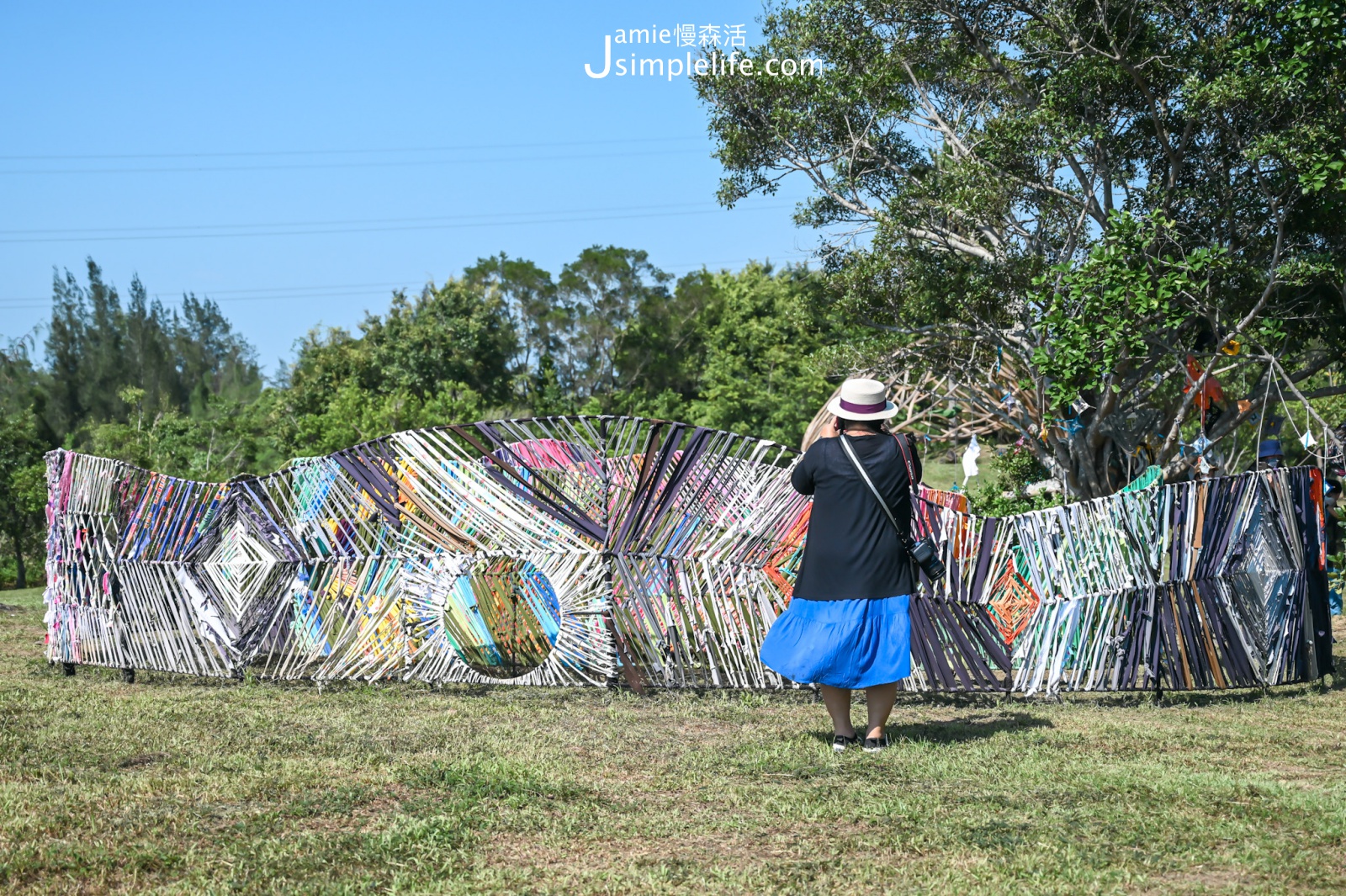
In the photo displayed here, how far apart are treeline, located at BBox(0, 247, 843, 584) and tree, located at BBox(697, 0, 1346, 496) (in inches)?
259

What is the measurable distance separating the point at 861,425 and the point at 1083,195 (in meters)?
10.8

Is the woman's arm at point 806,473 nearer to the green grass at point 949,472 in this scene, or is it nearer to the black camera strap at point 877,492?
the black camera strap at point 877,492

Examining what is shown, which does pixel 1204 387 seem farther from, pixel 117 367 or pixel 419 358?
pixel 117 367

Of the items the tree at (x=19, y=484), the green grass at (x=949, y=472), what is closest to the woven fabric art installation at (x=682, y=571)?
the tree at (x=19, y=484)

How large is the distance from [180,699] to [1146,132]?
12.0 meters

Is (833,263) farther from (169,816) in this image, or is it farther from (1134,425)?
(169,816)

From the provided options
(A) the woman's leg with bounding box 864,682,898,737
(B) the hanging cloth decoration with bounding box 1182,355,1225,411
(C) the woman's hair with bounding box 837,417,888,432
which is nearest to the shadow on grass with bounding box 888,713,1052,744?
(A) the woman's leg with bounding box 864,682,898,737

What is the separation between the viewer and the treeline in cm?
3297

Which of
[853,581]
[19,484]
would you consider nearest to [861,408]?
[853,581]

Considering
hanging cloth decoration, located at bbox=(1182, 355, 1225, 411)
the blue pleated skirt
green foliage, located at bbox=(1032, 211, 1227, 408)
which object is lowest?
the blue pleated skirt

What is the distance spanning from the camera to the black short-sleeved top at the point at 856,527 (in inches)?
206

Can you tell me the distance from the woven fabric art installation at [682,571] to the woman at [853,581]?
1.38 m

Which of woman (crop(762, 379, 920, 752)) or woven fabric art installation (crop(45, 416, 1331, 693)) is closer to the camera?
woman (crop(762, 379, 920, 752))

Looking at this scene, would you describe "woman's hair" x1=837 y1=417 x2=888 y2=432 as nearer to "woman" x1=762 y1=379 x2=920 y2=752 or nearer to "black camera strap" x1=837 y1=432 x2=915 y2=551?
"woman" x1=762 y1=379 x2=920 y2=752
